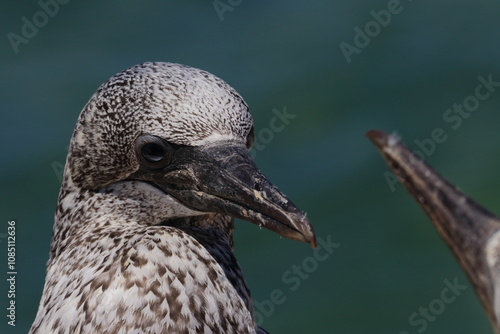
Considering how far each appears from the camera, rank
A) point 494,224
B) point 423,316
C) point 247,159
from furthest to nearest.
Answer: point 423,316 < point 247,159 < point 494,224

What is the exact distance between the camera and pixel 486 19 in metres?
9.97

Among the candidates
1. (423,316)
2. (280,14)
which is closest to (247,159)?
(423,316)

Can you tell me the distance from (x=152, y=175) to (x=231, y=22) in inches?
215

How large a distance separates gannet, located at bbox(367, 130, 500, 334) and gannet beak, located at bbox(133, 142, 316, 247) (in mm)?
769

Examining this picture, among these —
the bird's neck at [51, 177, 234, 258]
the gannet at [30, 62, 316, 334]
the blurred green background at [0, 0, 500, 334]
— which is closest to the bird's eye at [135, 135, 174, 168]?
the gannet at [30, 62, 316, 334]

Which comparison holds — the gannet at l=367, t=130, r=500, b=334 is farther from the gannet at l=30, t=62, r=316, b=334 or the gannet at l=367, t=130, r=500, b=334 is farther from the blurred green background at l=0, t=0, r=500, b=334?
the blurred green background at l=0, t=0, r=500, b=334

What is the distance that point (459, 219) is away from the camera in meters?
3.35

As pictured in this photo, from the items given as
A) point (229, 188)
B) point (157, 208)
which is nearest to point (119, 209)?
point (157, 208)

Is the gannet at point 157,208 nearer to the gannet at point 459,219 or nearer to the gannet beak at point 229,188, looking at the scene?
the gannet beak at point 229,188

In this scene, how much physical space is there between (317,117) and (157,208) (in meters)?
4.81

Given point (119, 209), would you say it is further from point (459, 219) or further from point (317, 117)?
point (317, 117)

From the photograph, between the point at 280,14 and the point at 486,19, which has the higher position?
the point at 280,14

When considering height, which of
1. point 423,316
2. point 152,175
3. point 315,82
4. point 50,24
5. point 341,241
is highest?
point 50,24

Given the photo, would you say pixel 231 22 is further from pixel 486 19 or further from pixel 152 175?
pixel 152 175
